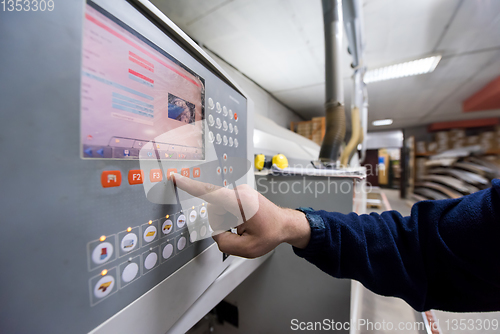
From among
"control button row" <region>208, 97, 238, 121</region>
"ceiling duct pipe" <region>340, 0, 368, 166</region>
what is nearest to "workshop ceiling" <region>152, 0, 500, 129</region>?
"ceiling duct pipe" <region>340, 0, 368, 166</region>

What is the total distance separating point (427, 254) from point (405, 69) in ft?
8.04

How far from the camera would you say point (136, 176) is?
0.21 meters

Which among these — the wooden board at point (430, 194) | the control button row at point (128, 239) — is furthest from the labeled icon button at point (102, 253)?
the wooden board at point (430, 194)

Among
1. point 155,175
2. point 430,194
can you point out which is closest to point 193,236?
point 155,175

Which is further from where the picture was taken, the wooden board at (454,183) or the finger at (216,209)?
the wooden board at (454,183)

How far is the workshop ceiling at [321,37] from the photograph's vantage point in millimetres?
1125

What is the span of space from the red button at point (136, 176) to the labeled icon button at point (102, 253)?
0.23 feet

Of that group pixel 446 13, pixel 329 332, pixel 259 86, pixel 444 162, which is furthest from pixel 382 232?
Result: pixel 444 162

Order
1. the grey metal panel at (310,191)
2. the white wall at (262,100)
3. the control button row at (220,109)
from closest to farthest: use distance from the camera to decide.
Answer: the control button row at (220,109), the grey metal panel at (310,191), the white wall at (262,100)

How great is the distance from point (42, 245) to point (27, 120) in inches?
3.9

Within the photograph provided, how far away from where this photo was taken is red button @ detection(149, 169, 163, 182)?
0.23m

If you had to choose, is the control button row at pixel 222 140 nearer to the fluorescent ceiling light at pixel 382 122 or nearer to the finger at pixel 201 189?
the finger at pixel 201 189

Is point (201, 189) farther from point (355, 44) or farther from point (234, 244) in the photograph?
point (355, 44)

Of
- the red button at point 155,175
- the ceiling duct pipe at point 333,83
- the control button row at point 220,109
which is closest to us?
the red button at point 155,175
